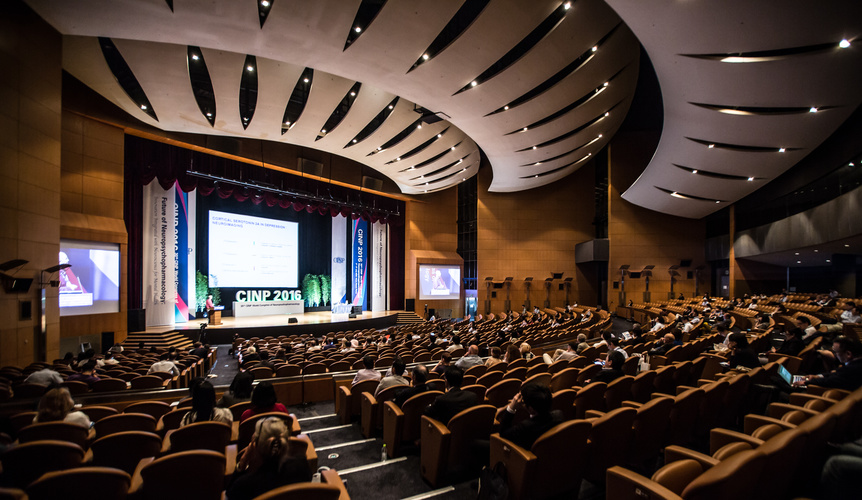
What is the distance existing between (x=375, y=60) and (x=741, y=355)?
8484 millimetres

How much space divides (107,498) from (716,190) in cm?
1913

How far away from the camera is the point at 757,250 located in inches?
626

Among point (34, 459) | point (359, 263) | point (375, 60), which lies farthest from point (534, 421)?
point (359, 263)

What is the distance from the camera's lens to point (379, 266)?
861 inches

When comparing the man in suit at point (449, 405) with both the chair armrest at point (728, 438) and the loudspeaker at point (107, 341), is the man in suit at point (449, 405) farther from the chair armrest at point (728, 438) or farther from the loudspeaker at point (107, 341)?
the loudspeaker at point (107, 341)

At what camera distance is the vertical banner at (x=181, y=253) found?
14.6 metres

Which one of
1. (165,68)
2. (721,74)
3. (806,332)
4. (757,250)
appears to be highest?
(165,68)

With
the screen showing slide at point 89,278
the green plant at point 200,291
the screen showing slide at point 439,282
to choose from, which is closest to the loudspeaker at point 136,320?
the screen showing slide at point 89,278

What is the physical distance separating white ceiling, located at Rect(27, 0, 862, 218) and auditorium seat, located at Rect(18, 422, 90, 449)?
6.97 metres

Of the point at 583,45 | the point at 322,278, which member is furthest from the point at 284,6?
the point at 322,278

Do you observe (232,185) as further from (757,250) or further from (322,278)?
(757,250)

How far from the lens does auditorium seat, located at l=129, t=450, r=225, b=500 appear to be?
195cm

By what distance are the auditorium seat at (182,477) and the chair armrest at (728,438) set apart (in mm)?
3023

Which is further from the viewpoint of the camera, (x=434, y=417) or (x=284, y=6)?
(x=284, y=6)
